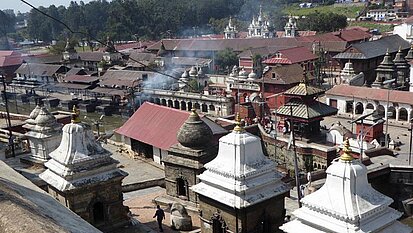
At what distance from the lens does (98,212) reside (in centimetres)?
1509

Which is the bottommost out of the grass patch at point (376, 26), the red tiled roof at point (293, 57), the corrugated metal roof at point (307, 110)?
the corrugated metal roof at point (307, 110)

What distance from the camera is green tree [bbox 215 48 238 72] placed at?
6656 centimetres

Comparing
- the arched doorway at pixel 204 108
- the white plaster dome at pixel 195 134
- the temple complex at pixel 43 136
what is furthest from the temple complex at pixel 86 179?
the arched doorway at pixel 204 108

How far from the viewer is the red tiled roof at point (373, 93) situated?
36.3 meters

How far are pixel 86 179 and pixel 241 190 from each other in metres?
5.02

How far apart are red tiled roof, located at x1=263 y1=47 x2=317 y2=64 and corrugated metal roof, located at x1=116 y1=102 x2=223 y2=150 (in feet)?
94.4

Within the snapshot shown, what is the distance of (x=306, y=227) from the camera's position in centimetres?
1079

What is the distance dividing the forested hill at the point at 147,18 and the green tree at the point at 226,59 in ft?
139

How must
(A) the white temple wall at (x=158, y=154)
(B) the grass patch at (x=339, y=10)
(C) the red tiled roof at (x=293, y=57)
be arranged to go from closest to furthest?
1. (A) the white temple wall at (x=158, y=154)
2. (C) the red tiled roof at (x=293, y=57)
3. (B) the grass patch at (x=339, y=10)

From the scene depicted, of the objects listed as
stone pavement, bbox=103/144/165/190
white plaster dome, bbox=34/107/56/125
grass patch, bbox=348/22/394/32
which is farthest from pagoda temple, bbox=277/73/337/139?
grass patch, bbox=348/22/394/32

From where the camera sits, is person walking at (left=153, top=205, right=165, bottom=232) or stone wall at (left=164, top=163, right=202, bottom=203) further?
stone wall at (left=164, top=163, right=202, bottom=203)

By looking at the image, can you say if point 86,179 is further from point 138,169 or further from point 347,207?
point 138,169

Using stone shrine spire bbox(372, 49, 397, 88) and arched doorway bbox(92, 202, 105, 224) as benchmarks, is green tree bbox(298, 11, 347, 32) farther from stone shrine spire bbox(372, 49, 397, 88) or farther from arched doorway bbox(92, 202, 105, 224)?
arched doorway bbox(92, 202, 105, 224)

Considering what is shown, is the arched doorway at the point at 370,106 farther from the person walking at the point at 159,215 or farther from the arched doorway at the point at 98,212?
the arched doorway at the point at 98,212
